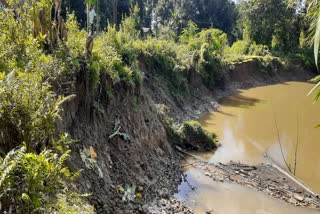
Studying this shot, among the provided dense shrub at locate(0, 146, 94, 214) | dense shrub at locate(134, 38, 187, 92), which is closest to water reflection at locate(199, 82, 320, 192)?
dense shrub at locate(134, 38, 187, 92)

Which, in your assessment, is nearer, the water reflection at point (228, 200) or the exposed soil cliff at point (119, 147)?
the exposed soil cliff at point (119, 147)

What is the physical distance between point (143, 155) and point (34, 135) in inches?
170

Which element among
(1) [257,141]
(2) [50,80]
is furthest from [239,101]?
(2) [50,80]

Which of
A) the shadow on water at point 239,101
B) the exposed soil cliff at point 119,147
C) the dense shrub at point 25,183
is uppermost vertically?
the dense shrub at point 25,183

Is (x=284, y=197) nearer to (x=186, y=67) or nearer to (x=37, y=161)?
(x=37, y=161)

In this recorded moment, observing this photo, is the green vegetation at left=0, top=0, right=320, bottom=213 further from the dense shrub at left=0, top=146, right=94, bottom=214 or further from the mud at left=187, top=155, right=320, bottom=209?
the mud at left=187, top=155, right=320, bottom=209

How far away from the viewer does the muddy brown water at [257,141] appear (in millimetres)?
7309

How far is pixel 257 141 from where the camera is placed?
39.1 ft

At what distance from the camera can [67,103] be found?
532 centimetres

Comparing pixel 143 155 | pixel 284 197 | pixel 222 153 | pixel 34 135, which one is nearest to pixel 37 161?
pixel 34 135

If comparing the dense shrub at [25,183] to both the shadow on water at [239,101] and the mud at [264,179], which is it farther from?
the shadow on water at [239,101]

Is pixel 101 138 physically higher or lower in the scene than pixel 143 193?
higher

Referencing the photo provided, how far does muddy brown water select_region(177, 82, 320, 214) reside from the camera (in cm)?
731

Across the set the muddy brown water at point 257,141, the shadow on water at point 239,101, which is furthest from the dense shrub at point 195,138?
the shadow on water at point 239,101
